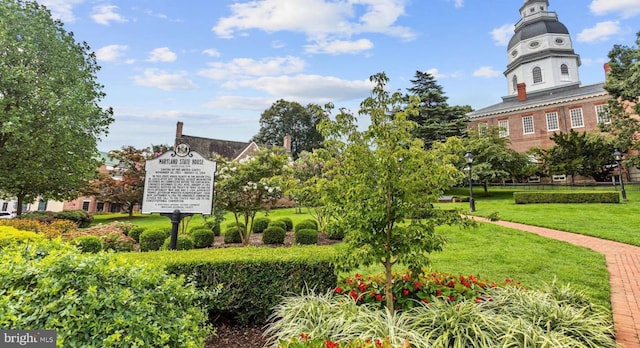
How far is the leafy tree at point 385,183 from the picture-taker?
11.9ft

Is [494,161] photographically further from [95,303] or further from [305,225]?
[95,303]

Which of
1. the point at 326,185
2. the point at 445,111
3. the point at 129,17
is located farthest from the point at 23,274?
the point at 445,111

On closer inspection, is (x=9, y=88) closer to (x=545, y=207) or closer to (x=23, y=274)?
(x=23, y=274)

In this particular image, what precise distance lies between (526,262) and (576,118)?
35017 millimetres

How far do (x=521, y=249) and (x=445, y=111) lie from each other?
73.0ft

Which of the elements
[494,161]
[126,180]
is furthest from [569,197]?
[126,180]

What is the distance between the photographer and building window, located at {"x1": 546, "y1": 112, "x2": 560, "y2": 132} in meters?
33.6

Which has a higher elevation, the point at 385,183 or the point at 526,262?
the point at 385,183

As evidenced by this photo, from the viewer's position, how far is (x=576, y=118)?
3278 centimetres

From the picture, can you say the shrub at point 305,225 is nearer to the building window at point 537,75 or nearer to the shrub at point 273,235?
the shrub at point 273,235

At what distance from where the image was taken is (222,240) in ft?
39.3
